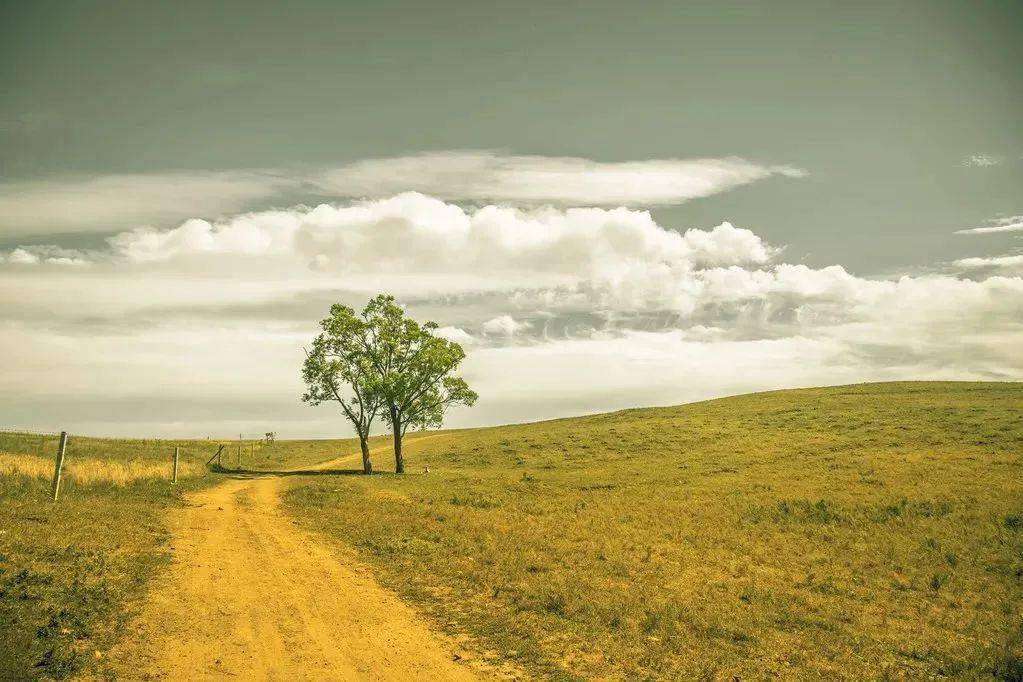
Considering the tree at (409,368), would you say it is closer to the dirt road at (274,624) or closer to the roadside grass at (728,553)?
the roadside grass at (728,553)

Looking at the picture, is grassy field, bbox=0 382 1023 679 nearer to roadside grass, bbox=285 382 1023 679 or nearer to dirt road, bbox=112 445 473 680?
roadside grass, bbox=285 382 1023 679

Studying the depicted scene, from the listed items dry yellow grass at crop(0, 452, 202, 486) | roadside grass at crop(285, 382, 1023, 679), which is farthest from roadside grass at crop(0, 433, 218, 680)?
roadside grass at crop(285, 382, 1023, 679)

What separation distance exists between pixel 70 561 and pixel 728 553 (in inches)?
777

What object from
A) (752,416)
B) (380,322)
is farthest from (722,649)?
(752,416)

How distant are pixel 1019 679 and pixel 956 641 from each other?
7.02 feet

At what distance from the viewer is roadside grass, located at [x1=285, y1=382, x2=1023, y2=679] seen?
516 inches

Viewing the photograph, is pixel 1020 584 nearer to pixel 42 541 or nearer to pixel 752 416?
pixel 42 541

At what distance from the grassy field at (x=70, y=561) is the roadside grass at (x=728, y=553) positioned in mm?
6130

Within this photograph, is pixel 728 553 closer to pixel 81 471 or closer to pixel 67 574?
pixel 67 574

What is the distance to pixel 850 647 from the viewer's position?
13594mm

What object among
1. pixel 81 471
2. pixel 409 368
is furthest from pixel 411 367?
pixel 81 471

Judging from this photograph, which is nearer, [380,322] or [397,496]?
[397,496]

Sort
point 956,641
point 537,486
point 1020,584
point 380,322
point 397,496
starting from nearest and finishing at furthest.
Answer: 1. point 956,641
2. point 1020,584
3. point 397,496
4. point 537,486
5. point 380,322

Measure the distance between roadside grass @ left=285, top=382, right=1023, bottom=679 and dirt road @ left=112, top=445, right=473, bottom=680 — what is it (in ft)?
3.96
